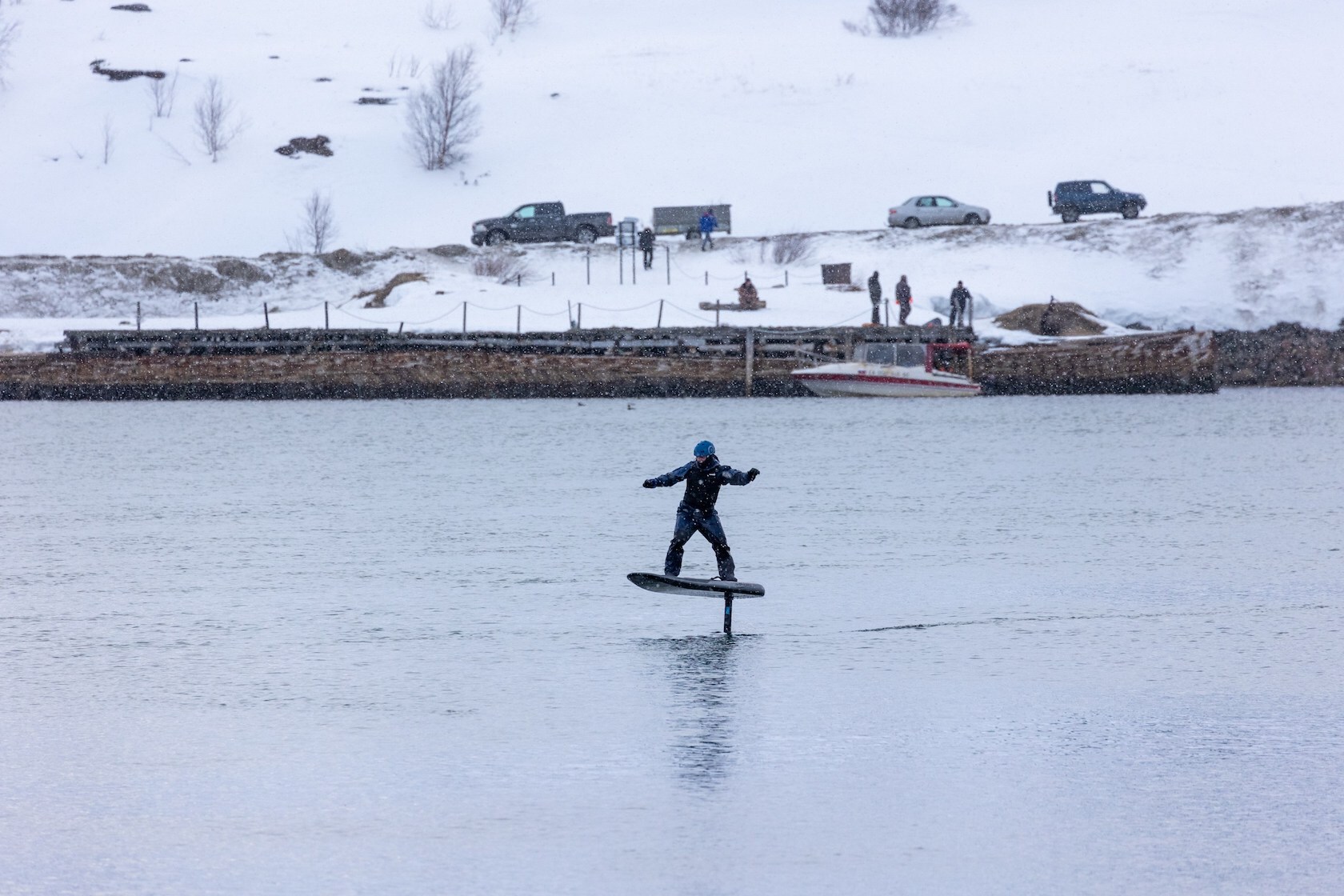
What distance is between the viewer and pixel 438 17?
117 meters

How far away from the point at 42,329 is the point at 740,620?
171 feet

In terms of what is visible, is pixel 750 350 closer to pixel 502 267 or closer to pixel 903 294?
pixel 903 294

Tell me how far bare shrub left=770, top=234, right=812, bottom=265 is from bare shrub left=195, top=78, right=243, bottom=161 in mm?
36029

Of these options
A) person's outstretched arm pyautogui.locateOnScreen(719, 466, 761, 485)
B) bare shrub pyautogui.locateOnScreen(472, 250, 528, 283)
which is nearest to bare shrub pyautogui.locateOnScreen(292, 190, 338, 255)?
bare shrub pyautogui.locateOnScreen(472, 250, 528, 283)

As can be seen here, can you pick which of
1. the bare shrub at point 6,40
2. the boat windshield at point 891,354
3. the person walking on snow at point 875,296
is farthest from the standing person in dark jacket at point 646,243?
the bare shrub at point 6,40

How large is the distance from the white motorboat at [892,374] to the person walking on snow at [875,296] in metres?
0.90

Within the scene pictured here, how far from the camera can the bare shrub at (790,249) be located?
2729 inches

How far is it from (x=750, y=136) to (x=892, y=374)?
116ft

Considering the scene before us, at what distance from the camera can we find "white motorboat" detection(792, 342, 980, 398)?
192 feet

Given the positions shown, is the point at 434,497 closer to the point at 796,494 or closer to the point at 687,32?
the point at 796,494

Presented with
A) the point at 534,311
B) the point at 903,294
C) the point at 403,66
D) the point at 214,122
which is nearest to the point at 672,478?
the point at 903,294

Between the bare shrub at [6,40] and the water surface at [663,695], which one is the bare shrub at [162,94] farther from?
the water surface at [663,695]

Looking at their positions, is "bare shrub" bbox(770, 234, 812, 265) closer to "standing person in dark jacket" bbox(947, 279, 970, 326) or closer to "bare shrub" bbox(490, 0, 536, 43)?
"standing person in dark jacket" bbox(947, 279, 970, 326)

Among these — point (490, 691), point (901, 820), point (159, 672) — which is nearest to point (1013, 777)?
point (901, 820)
